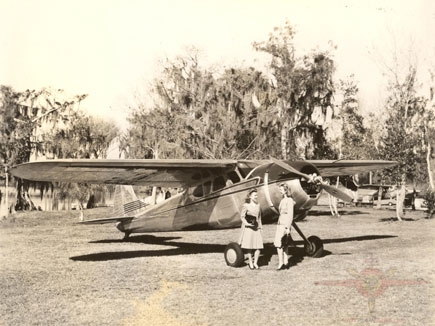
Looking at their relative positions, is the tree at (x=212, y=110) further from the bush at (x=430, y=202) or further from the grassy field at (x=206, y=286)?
the grassy field at (x=206, y=286)

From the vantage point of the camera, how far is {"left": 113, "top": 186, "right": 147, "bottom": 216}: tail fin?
13578 mm

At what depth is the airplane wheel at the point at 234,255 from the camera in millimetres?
9758

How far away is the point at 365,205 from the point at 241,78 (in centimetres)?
1809

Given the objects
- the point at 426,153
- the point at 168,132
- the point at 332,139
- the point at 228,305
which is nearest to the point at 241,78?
the point at 168,132

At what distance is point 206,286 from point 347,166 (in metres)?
7.25

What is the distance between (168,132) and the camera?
27.3 metres

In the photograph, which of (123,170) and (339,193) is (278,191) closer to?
(339,193)

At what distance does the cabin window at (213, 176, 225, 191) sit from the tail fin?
10.0 feet

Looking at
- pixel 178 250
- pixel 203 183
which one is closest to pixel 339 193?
pixel 203 183

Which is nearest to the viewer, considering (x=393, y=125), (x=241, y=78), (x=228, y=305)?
(x=228, y=305)

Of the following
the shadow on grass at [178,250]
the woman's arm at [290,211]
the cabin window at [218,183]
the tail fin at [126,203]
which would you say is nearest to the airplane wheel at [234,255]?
the shadow on grass at [178,250]

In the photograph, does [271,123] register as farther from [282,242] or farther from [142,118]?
[282,242]

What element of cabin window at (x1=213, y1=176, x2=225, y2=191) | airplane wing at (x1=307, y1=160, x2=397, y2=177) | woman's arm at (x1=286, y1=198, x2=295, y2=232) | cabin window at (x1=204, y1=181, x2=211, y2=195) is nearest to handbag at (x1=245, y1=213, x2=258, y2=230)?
woman's arm at (x1=286, y1=198, x2=295, y2=232)

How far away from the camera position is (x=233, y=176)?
36.4 ft
